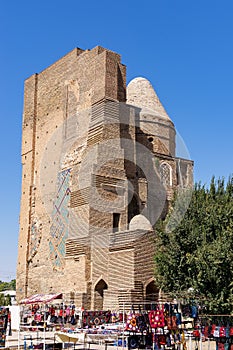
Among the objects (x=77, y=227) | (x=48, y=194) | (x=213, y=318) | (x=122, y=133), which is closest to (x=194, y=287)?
(x=213, y=318)

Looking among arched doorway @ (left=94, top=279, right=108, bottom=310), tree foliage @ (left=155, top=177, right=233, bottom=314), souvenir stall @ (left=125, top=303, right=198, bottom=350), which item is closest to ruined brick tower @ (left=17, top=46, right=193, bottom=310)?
arched doorway @ (left=94, top=279, right=108, bottom=310)

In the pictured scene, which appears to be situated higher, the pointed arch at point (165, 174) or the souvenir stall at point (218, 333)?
the pointed arch at point (165, 174)

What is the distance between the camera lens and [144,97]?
33.5 m

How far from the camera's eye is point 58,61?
101 feet

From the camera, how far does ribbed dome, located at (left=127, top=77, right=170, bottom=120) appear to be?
1298 inches

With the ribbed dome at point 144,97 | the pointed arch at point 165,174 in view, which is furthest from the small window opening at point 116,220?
the ribbed dome at point 144,97

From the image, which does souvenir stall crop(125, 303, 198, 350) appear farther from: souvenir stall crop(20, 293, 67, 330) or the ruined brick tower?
the ruined brick tower

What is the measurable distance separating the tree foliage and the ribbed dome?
15005 millimetres

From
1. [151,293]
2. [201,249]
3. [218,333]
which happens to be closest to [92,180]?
[151,293]

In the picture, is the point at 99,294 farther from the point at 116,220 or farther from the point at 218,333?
the point at 218,333

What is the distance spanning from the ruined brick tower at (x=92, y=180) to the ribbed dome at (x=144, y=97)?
0.07 metres

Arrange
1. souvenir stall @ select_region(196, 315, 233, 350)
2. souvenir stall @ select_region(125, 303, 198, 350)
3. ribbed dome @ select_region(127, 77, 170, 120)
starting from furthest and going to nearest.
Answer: ribbed dome @ select_region(127, 77, 170, 120) → souvenir stall @ select_region(196, 315, 233, 350) → souvenir stall @ select_region(125, 303, 198, 350)

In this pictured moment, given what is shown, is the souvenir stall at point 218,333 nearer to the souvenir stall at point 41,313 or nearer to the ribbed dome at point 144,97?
the souvenir stall at point 41,313

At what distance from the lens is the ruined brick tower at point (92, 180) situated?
22.4 metres
